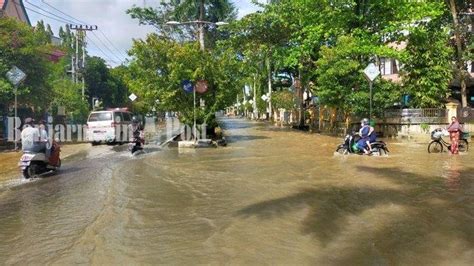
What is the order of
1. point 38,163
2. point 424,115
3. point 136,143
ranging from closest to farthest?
point 38,163 < point 136,143 < point 424,115

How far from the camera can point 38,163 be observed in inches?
506

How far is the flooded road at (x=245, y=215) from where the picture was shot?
591 centimetres

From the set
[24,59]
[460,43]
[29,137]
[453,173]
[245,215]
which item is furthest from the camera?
[460,43]

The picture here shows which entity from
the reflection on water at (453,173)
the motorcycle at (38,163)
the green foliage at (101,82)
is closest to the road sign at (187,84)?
the motorcycle at (38,163)

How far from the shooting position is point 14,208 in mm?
8875

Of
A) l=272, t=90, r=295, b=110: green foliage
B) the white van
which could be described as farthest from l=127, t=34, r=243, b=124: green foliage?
l=272, t=90, r=295, b=110: green foliage

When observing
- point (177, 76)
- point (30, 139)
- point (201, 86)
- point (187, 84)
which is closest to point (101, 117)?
point (177, 76)

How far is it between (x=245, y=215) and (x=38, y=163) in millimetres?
7470

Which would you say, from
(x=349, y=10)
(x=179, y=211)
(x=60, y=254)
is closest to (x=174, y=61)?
(x=349, y=10)

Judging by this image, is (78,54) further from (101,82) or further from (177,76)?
(177,76)

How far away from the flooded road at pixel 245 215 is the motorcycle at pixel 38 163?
1.38ft

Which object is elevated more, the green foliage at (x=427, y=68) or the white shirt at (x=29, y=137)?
the green foliage at (x=427, y=68)

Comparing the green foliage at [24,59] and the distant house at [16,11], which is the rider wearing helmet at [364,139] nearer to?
the green foliage at [24,59]

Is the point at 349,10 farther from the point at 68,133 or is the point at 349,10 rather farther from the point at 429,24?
the point at 68,133
